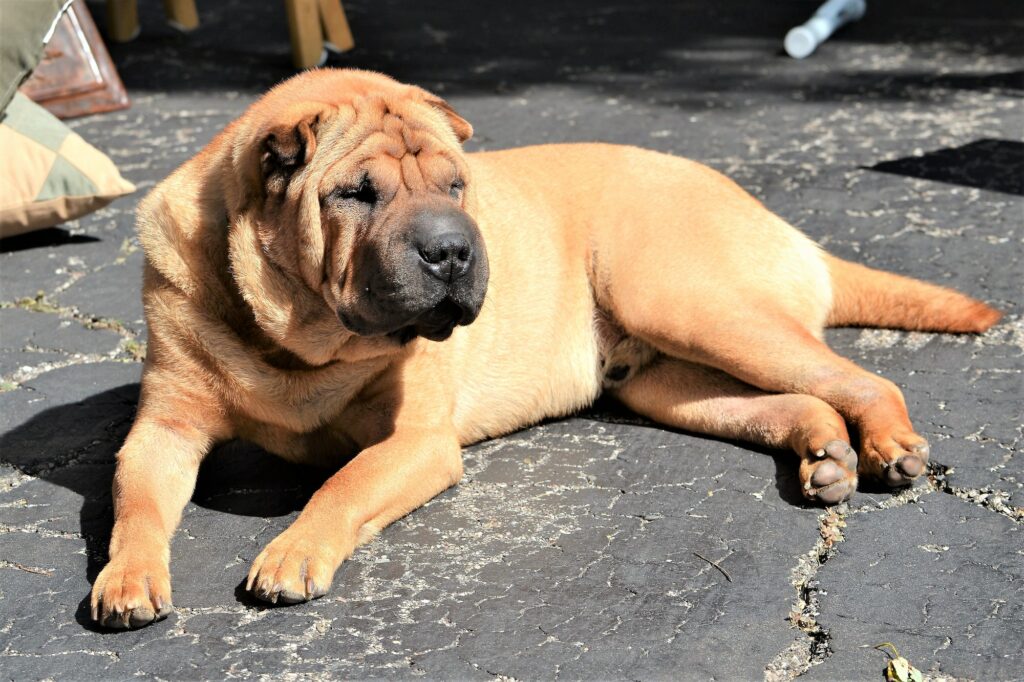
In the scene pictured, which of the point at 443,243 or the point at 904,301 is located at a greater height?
the point at 443,243

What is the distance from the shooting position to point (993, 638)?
2555 mm

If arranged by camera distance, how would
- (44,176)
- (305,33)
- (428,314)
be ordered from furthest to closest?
1. (305,33)
2. (44,176)
3. (428,314)

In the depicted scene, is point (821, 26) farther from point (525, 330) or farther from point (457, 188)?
point (457, 188)

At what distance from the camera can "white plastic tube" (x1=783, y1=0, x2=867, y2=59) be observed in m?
7.74

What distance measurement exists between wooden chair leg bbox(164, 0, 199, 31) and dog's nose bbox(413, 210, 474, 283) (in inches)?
251

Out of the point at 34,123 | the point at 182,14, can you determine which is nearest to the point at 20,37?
the point at 34,123

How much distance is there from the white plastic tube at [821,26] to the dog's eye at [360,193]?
5543 millimetres

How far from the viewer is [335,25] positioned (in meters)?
7.70

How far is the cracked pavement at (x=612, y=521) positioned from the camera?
256 centimetres

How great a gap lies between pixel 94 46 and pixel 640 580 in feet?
16.7

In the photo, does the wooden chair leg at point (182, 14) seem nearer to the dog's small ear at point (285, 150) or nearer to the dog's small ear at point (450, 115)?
the dog's small ear at point (450, 115)

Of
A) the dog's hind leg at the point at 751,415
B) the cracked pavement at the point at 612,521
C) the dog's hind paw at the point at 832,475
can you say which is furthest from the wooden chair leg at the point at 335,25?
the dog's hind paw at the point at 832,475

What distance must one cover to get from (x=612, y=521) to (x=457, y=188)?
37.5 inches

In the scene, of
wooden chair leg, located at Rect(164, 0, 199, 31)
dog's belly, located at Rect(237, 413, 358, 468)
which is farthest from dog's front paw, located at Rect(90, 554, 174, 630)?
wooden chair leg, located at Rect(164, 0, 199, 31)
